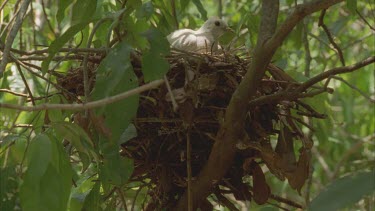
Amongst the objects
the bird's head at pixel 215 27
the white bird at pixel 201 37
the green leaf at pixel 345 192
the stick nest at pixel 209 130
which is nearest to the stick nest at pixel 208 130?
the stick nest at pixel 209 130

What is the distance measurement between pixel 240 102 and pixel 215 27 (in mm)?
1748

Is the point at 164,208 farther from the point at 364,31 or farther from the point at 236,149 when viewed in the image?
the point at 364,31

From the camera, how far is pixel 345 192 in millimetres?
1396

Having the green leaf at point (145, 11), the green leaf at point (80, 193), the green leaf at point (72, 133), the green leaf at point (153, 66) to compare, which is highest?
the green leaf at point (145, 11)

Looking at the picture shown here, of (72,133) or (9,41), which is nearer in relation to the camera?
(72,133)

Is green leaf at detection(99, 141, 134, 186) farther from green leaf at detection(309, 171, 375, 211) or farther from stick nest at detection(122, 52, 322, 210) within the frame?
green leaf at detection(309, 171, 375, 211)

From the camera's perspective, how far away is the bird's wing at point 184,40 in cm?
334

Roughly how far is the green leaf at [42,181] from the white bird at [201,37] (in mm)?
1323

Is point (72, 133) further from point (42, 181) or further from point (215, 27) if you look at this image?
point (215, 27)

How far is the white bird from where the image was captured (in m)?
3.34

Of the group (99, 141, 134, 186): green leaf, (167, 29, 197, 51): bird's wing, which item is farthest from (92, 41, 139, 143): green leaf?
(167, 29, 197, 51): bird's wing

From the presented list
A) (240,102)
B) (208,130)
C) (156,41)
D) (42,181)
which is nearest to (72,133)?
(42,181)

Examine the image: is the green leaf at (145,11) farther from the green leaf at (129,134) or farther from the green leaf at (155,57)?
the green leaf at (129,134)

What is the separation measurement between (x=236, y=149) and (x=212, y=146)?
7.3 inches
